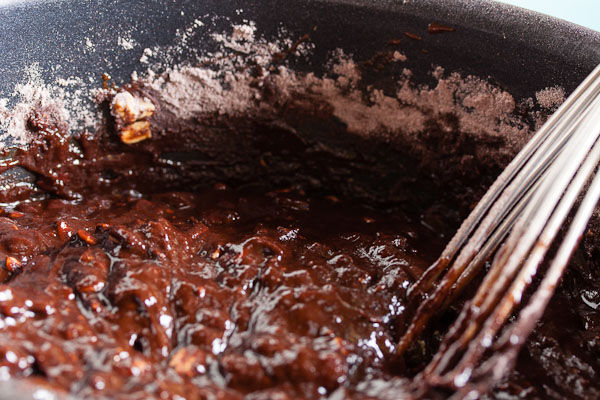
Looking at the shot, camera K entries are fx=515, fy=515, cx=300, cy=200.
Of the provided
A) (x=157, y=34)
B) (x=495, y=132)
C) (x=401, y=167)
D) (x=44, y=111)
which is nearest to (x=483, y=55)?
(x=495, y=132)

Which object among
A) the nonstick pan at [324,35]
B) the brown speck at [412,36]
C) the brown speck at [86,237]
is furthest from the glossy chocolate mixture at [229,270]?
the brown speck at [412,36]

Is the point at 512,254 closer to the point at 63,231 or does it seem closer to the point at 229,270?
the point at 229,270

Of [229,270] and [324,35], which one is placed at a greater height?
[324,35]

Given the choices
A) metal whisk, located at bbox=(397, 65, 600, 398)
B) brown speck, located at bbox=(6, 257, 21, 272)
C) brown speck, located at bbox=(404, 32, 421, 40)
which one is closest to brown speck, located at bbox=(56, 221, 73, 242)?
brown speck, located at bbox=(6, 257, 21, 272)

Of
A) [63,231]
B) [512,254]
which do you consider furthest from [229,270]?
[512,254]

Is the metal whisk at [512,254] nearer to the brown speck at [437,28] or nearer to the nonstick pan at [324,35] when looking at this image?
the nonstick pan at [324,35]
